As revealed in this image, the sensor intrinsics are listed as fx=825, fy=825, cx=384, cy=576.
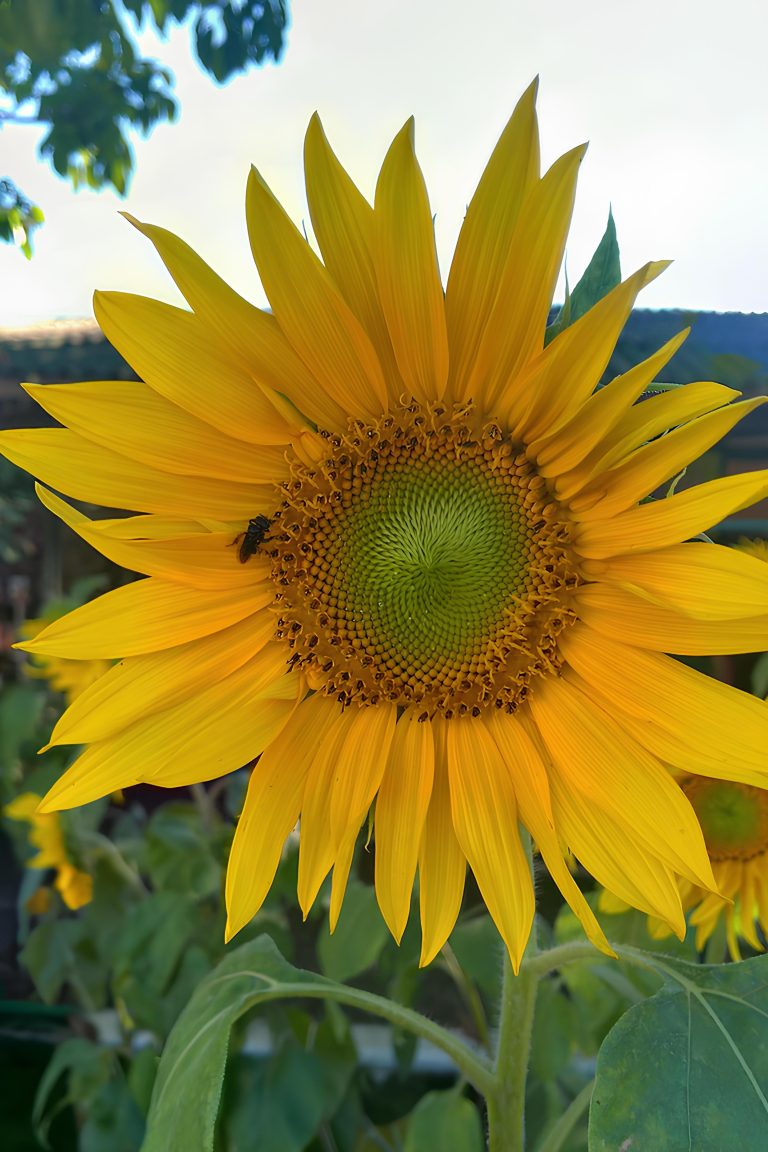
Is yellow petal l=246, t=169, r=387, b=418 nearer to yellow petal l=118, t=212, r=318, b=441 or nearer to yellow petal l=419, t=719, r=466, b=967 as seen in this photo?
yellow petal l=118, t=212, r=318, b=441

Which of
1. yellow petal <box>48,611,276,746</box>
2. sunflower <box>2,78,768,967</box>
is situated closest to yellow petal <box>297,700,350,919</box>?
sunflower <box>2,78,768,967</box>

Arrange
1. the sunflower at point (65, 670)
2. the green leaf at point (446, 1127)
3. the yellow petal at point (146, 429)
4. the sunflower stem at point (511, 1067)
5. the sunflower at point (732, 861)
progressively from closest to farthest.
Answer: the yellow petal at point (146, 429), the sunflower stem at point (511, 1067), the sunflower at point (732, 861), the green leaf at point (446, 1127), the sunflower at point (65, 670)

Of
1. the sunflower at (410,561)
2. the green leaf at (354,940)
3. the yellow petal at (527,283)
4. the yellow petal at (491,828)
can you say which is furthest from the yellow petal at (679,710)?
the green leaf at (354,940)

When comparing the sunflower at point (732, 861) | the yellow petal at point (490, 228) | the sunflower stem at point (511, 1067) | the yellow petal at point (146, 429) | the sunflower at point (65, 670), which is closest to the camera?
the yellow petal at point (490, 228)

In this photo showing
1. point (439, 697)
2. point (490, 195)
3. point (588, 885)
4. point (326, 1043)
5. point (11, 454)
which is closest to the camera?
point (490, 195)

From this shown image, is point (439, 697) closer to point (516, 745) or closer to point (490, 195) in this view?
point (516, 745)

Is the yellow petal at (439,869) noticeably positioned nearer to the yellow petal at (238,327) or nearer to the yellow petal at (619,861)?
the yellow petal at (619,861)

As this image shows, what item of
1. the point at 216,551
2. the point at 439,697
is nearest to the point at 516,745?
the point at 439,697
